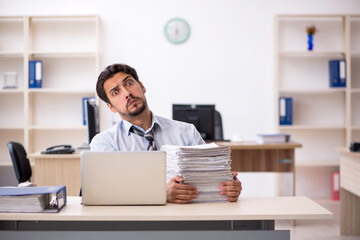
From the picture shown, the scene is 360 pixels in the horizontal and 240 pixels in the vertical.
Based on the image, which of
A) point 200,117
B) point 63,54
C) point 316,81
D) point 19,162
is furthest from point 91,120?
point 316,81

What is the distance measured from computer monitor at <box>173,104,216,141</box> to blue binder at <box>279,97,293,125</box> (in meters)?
1.38

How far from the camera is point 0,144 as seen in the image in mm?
5074

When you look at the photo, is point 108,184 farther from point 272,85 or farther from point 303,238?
point 272,85

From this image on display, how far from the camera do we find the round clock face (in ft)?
16.4

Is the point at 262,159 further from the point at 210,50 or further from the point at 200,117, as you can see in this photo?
the point at 210,50

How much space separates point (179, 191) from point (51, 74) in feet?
13.1

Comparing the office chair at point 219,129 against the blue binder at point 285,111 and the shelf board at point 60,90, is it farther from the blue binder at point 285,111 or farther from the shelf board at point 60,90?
the shelf board at point 60,90

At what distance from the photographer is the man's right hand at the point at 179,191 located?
4.83 ft

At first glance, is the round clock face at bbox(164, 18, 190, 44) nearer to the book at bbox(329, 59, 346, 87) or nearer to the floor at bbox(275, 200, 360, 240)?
the book at bbox(329, 59, 346, 87)

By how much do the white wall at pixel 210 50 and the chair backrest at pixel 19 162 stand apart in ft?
5.37

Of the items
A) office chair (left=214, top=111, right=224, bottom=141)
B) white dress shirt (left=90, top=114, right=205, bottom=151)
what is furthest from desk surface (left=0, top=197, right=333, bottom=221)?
office chair (left=214, top=111, right=224, bottom=141)

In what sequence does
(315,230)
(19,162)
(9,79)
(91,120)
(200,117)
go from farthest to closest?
(9,79)
(200,117)
(315,230)
(19,162)
(91,120)

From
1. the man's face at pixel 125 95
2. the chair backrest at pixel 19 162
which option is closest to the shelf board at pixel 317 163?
the chair backrest at pixel 19 162

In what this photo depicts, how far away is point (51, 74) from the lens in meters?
5.02
